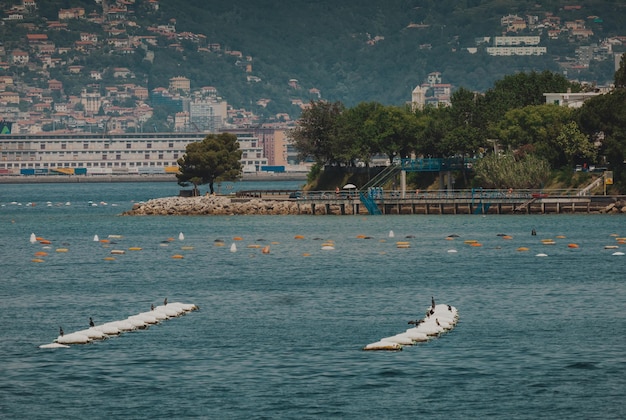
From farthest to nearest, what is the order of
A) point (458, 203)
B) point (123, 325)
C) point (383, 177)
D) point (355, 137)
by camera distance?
point (355, 137) → point (383, 177) → point (458, 203) → point (123, 325)

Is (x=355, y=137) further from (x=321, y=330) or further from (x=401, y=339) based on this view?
(x=401, y=339)

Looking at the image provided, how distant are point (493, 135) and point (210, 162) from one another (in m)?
34.8

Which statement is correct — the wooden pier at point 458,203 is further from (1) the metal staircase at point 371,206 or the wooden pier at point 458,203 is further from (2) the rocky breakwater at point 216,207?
(2) the rocky breakwater at point 216,207

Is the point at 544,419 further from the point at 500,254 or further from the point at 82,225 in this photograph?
the point at 82,225

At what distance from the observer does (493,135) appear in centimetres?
16912

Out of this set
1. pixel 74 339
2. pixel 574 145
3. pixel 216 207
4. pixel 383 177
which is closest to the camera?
pixel 74 339

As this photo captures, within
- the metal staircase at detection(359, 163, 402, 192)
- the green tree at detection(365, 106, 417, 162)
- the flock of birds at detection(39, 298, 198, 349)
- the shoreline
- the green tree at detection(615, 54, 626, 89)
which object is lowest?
the flock of birds at detection(39, 298, 198, 349)

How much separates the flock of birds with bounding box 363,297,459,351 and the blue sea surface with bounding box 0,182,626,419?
0.55 m

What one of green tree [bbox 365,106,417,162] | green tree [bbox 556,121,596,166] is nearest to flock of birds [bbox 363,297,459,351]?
green tree [bbox 556,121,596,166]

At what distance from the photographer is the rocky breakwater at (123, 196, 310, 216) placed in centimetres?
16262

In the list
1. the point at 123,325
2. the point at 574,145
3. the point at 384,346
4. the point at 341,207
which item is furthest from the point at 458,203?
the point at 384,346

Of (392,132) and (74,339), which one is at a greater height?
(392,132)

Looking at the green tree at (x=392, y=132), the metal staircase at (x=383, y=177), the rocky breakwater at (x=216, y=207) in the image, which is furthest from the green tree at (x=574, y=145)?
the rocky breakwater at (x=216, y=207)

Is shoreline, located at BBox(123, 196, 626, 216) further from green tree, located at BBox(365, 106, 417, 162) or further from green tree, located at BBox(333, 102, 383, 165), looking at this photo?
green tree, located at BBox(365, 106, 417, 162)
